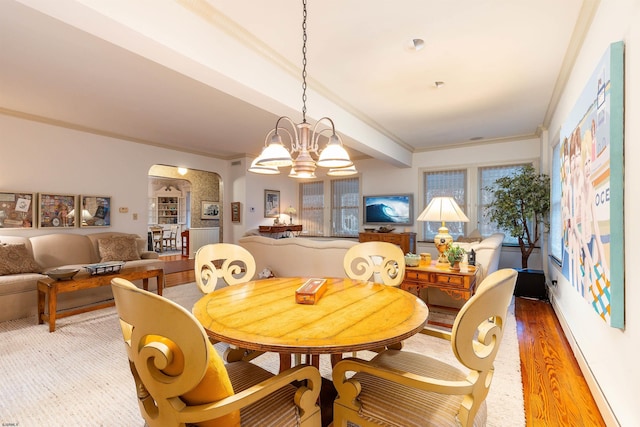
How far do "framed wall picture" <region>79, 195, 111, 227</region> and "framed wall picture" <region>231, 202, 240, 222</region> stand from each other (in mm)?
2492

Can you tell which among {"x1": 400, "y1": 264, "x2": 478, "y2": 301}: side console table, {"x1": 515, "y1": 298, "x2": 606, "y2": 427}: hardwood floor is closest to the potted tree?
{"x1": 515, "y1": 298, "x2": 606, "y2": 427}: hardwood floor

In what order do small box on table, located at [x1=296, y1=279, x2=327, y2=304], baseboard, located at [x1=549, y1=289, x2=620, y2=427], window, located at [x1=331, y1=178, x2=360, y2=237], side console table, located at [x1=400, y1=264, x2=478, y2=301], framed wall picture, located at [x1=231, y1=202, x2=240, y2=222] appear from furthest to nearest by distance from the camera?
1. window, located at [x1=331, y1=178, x2=360, y2=237]
2. framed wall picture, located at [x1=231, y1=202, x2=240, y2=222]
3. side console table, located at [x1=400, y1=264, x2=478, y2=301]
4. baseboard, located at [x1=549, y1=289, x2=620, y2=427]
5. small box on table, located at [x1=296, y1=279, x2=327, y2=304]

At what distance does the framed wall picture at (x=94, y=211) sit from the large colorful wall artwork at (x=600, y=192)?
6.32 meters

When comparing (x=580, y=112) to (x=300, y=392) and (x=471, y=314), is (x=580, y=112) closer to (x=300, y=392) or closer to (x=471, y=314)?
(x=471, y=314)

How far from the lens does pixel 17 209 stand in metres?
4.40

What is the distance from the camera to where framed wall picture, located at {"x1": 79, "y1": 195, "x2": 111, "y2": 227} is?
16.5 feet

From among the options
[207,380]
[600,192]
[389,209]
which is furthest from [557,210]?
[207,380]

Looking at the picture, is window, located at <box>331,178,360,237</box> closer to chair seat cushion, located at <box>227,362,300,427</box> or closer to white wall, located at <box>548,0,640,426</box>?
white wall, located at <box>548,0,640,426</box>

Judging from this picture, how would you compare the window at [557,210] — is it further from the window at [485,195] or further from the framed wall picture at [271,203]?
the framed wall picture at [271,203]

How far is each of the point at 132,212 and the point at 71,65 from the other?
3.20 metres

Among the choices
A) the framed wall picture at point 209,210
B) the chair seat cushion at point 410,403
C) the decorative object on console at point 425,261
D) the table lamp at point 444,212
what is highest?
the framed wall picture at point 209,210

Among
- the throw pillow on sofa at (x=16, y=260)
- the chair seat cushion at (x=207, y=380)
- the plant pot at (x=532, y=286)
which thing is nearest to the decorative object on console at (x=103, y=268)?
the throw pillow on sofa at (x=16, y=260)

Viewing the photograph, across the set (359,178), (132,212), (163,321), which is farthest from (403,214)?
(163,321)

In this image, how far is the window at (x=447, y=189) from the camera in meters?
6.57
